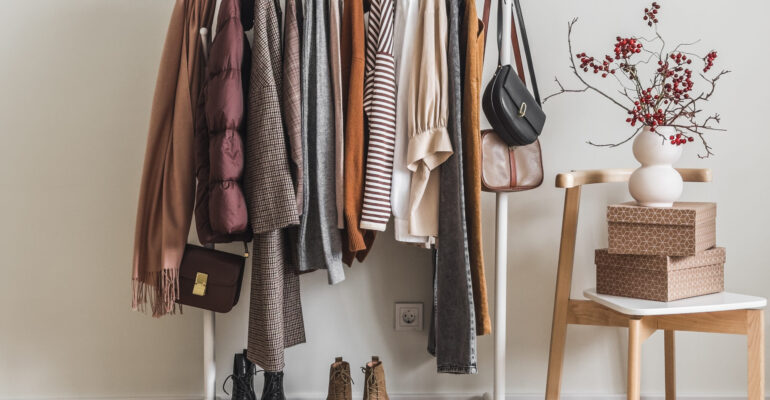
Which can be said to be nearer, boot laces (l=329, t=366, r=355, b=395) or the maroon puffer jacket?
the maroon puffer jacket

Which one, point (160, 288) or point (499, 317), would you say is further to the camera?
point (499, 317)

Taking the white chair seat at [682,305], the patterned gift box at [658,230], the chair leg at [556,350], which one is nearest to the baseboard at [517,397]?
the chair leg at [556,350]

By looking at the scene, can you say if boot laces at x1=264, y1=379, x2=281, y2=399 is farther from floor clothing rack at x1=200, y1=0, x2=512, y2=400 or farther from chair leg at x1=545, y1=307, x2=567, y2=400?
chair leg at x1=545, y1=307, x2=567, y2=400

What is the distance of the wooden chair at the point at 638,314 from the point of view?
133 centimetres

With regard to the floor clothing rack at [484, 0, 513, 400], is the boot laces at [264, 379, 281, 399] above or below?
below

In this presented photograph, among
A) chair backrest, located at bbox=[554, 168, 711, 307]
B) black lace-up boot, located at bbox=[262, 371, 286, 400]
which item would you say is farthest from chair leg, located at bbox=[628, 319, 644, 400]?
black lace-up boot, located at bbox=[262, 371, 286, 400]

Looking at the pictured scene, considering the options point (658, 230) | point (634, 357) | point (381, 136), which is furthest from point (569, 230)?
point (381, 136)

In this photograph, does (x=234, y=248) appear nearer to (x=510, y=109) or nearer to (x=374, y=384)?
(x=374, y=384)

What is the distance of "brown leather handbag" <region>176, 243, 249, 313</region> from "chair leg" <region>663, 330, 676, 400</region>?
133 centimetres

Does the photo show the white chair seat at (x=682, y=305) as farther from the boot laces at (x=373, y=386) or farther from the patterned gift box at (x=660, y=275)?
the boot laces at (x=373, y=386)

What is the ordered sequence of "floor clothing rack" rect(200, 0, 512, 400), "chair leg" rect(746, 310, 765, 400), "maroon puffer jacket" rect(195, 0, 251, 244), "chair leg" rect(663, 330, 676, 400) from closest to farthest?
"maroon puffer jacket" rect(195, 0, 251, 244) → "chair leg" rect(746, 310, 765, 400) → "floor clothing rack" rect(200, 0, 512, 400) → "chair leg" rect(663, 330, 676, 400)

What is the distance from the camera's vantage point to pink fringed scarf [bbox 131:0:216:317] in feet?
4.48

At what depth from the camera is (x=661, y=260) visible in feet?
4.44

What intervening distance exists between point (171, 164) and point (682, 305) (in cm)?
135
